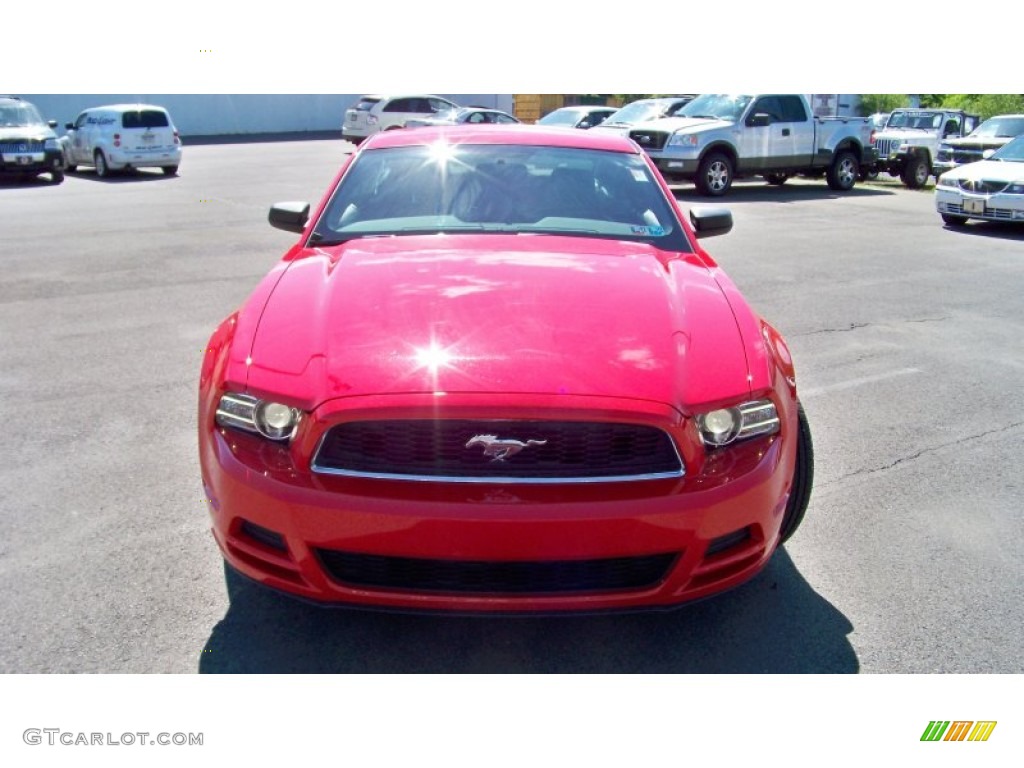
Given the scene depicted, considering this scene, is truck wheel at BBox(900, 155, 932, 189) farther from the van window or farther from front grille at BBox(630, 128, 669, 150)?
the van window

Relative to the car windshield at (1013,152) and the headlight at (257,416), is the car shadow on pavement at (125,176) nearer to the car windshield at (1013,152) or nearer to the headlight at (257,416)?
the car windshield at (1013,152)

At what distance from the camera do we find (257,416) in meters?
2.64

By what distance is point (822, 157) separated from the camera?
1905cm

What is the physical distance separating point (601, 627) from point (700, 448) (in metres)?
0.80

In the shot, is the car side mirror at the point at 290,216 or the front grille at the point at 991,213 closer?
the car side mirror at the point at 290,216

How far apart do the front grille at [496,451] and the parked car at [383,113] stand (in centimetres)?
2664

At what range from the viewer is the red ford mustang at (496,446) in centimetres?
246

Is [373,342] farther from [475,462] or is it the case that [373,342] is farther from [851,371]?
[851,371]

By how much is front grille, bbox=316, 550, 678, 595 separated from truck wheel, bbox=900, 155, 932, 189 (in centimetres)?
2147

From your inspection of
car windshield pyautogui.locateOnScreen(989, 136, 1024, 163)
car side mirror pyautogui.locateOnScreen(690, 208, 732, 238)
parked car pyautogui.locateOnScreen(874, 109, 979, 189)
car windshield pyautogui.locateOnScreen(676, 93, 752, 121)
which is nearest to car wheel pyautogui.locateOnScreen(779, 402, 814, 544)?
car side mirror pyautogui.locateOnScreen(690, 208, 732, 238)

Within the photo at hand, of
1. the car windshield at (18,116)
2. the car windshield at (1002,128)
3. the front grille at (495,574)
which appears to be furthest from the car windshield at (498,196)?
the car windshield at (1002,128)

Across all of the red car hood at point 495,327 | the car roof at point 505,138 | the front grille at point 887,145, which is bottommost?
the front grille at point 887,145

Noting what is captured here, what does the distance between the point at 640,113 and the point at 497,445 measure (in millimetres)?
18191
